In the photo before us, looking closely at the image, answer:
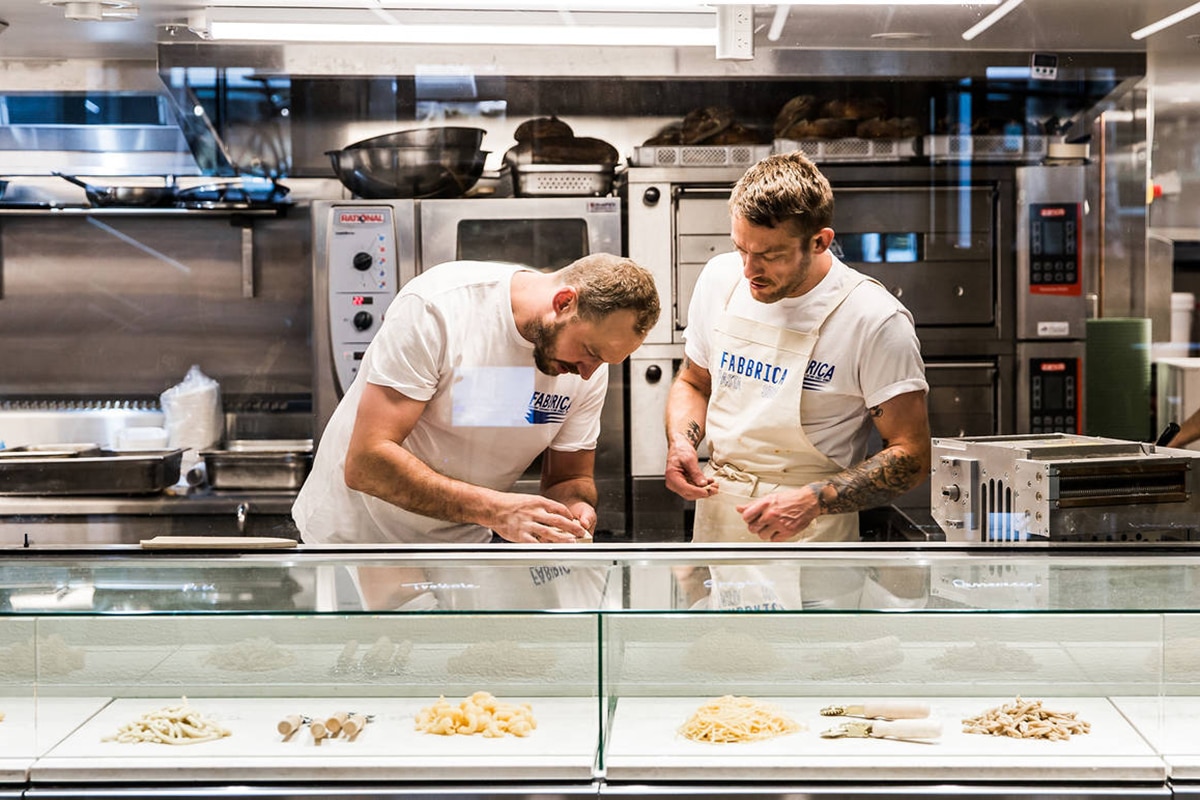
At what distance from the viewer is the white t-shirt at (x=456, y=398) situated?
2.35 metres

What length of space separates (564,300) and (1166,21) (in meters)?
1.46

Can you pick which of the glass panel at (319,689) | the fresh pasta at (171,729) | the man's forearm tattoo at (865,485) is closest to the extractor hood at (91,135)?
the glass panel at (319,689)

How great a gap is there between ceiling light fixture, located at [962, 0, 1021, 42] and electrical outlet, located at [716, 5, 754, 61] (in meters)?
0.49

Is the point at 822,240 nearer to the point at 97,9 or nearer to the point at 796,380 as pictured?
the point at 796,380

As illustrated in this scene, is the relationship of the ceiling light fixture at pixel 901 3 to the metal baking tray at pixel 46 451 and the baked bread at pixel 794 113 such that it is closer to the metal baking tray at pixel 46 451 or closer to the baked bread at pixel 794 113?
the baked bread at pixel 794 113

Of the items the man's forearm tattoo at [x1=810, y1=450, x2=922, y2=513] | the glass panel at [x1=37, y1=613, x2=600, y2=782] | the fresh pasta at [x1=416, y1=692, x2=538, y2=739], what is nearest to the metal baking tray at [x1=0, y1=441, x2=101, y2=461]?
the glass panel at [x1=37, y1=613, x2=600, y2=782]

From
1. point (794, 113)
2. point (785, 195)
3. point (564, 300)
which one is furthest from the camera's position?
point (794, 113)

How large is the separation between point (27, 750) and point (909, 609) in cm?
130

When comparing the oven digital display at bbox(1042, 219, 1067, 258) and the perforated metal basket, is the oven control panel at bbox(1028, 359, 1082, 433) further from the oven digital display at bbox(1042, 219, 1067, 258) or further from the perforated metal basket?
the perforated metal basket

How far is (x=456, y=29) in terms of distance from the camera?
2475mm

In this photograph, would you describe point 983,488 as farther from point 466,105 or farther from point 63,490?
point 63,490

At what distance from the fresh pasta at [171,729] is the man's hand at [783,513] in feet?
3.73

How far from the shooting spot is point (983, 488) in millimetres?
2135

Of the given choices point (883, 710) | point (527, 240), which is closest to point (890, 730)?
point (883, 710)
